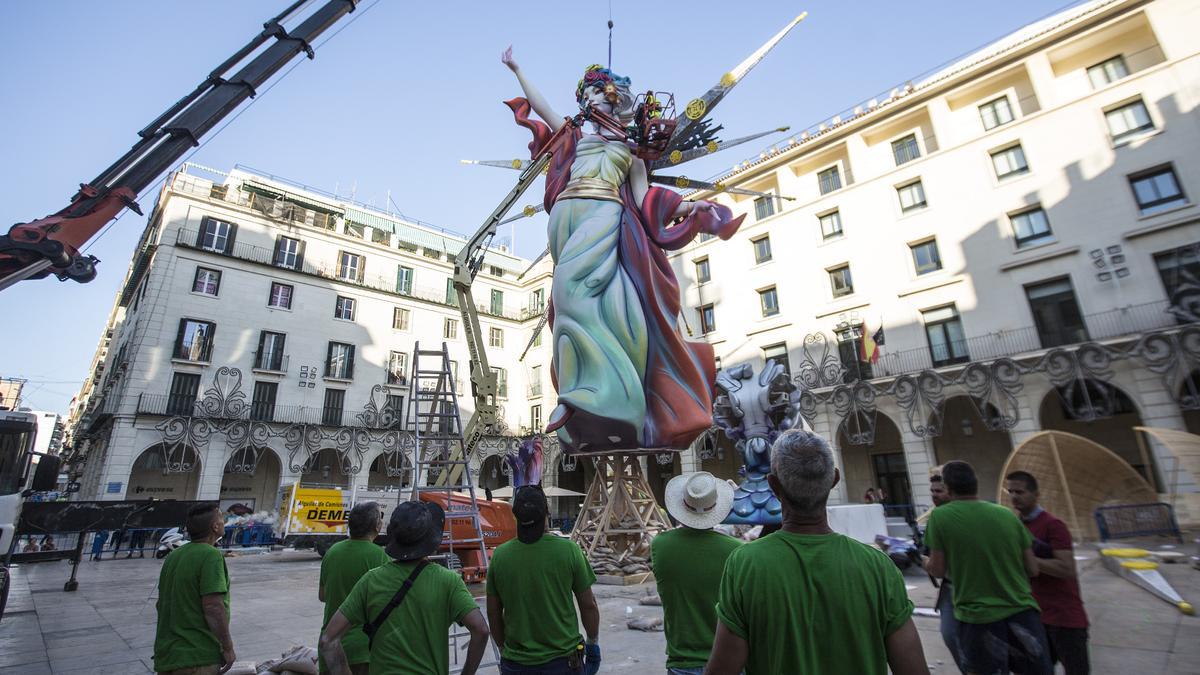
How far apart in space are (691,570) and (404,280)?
3059 centimetres

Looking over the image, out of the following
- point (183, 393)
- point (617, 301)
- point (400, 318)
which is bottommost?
point (617, 301)

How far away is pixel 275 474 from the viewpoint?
25.3 meters

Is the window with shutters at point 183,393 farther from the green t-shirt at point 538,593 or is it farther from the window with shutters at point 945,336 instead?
the window with shutters at point 945,336

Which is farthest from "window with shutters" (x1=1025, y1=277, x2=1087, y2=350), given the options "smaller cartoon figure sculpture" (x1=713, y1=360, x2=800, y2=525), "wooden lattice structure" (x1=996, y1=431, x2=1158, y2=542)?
"smaller cartoon figure sculpture" (x1=713, y1=360, x2=800, y2=525)

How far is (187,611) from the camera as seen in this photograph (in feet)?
10.6

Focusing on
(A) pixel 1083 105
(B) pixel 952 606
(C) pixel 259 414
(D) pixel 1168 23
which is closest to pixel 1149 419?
(A) pixel 1083 105

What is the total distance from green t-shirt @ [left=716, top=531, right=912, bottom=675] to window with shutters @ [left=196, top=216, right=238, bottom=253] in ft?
94.5

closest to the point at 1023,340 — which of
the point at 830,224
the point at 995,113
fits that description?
the point at 830,224

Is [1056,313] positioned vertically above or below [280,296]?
below

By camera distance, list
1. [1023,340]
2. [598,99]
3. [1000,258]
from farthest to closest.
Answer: [1000,258] → [1023,340] → [598,99]

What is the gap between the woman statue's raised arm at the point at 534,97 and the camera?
11453 mm

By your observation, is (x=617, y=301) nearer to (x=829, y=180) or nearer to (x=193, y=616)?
(x=193, y=616)

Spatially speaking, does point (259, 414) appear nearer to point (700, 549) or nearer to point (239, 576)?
point (239, 576)

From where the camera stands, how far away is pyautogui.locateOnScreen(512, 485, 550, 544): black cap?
2986 mm
